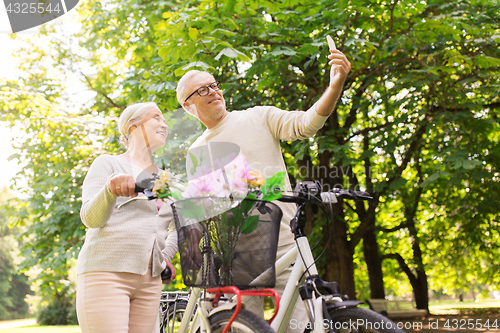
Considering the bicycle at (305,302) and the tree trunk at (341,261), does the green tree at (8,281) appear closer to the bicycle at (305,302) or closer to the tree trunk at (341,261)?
the tree trunk at (341,261)

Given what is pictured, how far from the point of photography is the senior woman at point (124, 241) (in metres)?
1.82

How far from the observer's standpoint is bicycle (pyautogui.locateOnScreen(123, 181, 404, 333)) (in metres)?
1.46

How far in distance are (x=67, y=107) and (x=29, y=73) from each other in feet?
4.29

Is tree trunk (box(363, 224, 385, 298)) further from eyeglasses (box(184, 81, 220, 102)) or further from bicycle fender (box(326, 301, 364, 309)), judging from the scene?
bicycle fender (box(326, 301, 364, 309))

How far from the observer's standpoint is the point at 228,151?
1.83m

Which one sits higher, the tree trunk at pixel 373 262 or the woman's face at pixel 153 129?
the woman's face at pixel 153 129

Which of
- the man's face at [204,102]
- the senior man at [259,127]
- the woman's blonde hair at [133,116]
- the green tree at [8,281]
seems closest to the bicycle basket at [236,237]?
the senior man at [259,127]

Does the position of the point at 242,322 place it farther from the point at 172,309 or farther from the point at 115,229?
the point at 172,309

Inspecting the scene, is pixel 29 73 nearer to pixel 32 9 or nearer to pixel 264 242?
pixel 32 9

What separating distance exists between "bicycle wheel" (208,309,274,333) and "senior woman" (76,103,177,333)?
0.45 m

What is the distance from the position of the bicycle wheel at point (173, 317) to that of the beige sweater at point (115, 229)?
85 cm

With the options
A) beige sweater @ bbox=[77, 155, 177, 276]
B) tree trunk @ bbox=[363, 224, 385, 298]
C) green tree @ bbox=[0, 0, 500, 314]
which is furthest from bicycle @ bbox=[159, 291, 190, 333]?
tree trunk @ bbox=[363, 224, 385, 298]

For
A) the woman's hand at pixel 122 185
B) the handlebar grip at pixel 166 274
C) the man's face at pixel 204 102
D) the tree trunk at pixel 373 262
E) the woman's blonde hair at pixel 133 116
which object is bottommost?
the tree trunk at pixel 373 262

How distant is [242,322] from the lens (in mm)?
1562
